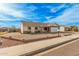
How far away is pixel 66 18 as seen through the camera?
1.90 metres

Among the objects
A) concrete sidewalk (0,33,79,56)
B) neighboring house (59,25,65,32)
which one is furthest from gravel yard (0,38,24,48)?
neighboring house (59,25,65,32)

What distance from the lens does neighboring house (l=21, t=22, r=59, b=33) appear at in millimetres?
1906

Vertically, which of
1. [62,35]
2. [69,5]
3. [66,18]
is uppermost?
[69,5]

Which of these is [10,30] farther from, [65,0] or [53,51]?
[65,0]

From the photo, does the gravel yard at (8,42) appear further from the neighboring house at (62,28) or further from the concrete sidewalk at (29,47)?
the neighboring house at (62,28)

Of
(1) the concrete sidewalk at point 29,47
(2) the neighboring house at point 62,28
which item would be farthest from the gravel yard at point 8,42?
(2) the neighboring house at point 62,28

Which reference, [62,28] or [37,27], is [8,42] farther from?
[62,28]

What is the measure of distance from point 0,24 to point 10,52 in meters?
0.27

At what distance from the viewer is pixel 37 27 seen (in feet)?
6.33

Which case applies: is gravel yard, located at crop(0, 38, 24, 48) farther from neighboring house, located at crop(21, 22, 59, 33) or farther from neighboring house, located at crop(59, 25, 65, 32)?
neighboring house, located at crop(59, 25, 65, 32)

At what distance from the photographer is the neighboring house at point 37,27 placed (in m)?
1.91

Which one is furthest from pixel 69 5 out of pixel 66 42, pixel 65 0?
pixel 66 42

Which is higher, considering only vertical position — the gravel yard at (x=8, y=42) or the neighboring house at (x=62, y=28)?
the neighboring house at (x=62, y=28)

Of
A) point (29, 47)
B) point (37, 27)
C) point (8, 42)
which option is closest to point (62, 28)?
point (37, 27)
